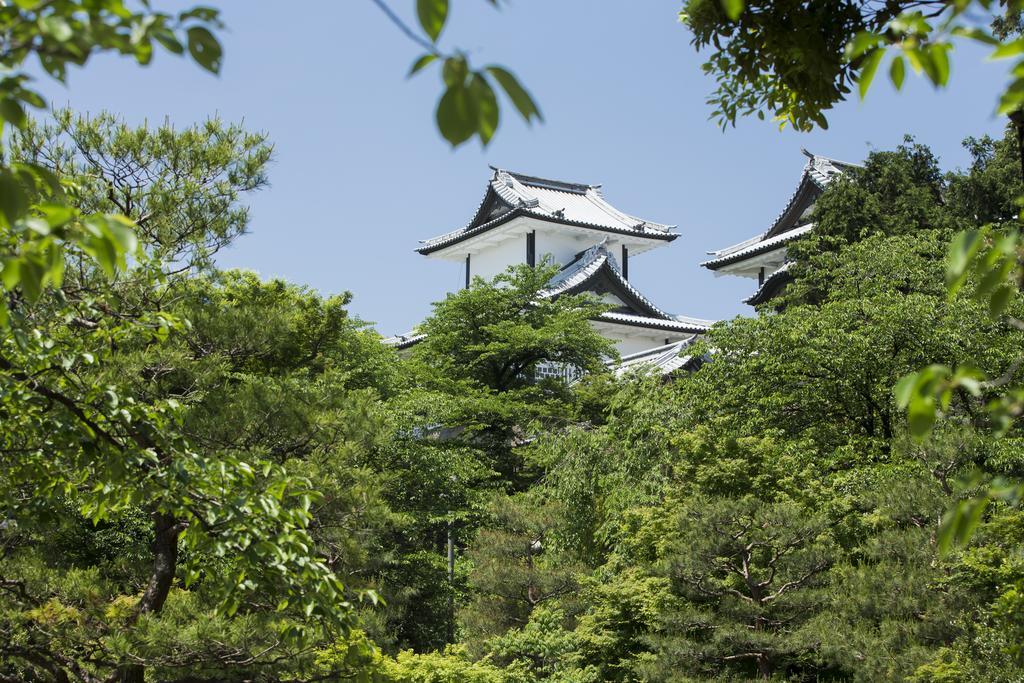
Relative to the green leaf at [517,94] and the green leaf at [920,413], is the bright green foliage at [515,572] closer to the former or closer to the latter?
the green leaf at [920,413]

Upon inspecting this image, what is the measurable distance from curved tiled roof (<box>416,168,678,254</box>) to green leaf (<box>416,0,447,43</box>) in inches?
1126

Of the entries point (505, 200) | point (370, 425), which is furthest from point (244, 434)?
point (505, 200)

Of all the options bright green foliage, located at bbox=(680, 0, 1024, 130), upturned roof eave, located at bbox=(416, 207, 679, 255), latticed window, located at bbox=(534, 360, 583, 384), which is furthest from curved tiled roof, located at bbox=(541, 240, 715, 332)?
bright green foliage, located at bbox=(680, 0, 1024, 130)

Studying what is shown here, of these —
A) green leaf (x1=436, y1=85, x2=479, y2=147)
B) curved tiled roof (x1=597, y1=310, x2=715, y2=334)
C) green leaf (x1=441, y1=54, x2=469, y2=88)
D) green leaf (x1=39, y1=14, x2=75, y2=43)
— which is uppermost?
curved tiled roof (x1=597, y1=310, x2=715, y2=334)

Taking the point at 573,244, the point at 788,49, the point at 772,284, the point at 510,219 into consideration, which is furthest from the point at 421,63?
the point at 573,244

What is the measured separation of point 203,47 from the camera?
73.6 inches

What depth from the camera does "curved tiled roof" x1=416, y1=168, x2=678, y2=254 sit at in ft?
102

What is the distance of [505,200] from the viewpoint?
3167 cm

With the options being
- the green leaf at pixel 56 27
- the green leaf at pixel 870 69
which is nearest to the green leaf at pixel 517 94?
the green leaf at pixel 870 69

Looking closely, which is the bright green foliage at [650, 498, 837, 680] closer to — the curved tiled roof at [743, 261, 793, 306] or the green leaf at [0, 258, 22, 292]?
the green leaf at [0, 258, 22, 292]

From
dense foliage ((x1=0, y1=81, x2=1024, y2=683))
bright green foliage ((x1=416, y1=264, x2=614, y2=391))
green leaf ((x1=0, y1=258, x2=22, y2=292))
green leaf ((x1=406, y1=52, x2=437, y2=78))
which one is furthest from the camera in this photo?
bright green foliage ((x1=416, y1=264, x2=614, y2=391))

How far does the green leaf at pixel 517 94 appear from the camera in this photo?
1.51 metres

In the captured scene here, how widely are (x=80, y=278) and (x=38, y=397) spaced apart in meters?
3.36

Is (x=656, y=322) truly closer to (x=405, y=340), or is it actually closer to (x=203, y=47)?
(x=405, y=340)
